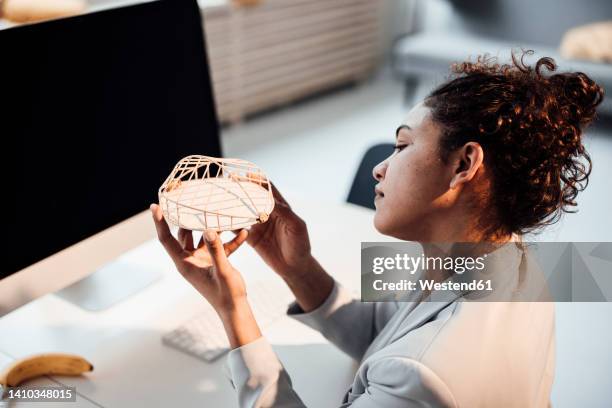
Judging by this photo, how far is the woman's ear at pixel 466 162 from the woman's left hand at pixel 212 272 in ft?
1.11

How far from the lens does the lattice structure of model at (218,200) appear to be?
1016 millimetres

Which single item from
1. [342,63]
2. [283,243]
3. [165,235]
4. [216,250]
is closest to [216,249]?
[216,250]

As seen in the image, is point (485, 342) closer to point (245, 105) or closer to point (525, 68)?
point (525, 68)

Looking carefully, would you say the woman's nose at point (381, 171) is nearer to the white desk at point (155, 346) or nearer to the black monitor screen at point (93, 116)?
the white desk at point (155, 346)

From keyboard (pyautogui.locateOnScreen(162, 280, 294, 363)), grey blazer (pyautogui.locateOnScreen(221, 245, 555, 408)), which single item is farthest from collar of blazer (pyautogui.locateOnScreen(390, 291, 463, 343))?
keyboard (pyautogui.locateOnScreen(162, 280, 294, 363))

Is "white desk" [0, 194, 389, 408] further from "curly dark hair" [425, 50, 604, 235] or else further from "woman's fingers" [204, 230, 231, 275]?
"curly dark hair" [425, 50, 604, 235]

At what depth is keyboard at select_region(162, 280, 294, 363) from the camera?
47.3 inches

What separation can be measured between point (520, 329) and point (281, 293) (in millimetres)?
561

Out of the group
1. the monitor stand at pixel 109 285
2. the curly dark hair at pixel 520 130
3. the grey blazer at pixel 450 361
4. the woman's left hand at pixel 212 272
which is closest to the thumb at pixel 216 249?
the woman's left hand at pixel 212 272

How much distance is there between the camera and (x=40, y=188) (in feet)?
3.81

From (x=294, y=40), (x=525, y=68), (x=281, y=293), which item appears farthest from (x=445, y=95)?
(x=294, y=40)

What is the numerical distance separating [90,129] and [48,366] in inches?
16.3

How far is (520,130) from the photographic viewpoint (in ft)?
3.11

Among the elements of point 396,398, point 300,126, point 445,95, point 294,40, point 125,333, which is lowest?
point 300,126
